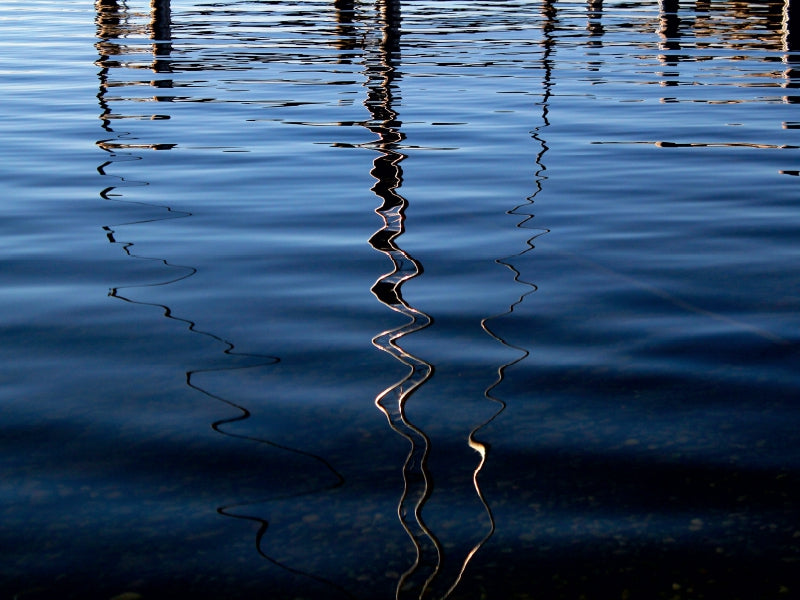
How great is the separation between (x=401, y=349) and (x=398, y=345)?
0.05 m

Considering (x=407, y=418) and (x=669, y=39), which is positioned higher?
(x=669, y=39)

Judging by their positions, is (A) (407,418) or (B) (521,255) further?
(B) (521,255)

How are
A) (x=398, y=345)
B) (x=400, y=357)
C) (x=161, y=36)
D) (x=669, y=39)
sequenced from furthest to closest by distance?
(x=669, y=39) → (x=161, y=36) → (x=398, y=345) → (x=400, y=357)

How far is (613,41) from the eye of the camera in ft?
72.6

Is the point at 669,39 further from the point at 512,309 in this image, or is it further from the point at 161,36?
the point at 512,309

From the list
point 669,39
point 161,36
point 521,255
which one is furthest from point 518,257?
point 669,39

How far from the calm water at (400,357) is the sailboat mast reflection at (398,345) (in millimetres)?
16

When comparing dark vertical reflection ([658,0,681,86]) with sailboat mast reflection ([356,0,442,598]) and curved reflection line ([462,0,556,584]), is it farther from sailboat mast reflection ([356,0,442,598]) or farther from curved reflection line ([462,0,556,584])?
sailboat mast reflection ([356,0,442,598])

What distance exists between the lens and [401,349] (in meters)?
5.05

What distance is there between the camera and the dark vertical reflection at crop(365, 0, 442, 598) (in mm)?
3319

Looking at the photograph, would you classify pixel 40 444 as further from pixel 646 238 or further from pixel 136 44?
pixel 136 44

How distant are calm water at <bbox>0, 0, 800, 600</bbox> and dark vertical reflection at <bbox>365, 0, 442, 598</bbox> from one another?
16mm

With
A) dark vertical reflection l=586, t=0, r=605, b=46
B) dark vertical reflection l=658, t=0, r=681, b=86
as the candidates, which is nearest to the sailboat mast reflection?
dark vertical reflection l=658, t=0, r=681, b=86

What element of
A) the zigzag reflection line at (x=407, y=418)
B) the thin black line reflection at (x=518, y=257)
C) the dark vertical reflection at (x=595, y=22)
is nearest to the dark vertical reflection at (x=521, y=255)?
the thin black line reflection at (x=518, y=257)
